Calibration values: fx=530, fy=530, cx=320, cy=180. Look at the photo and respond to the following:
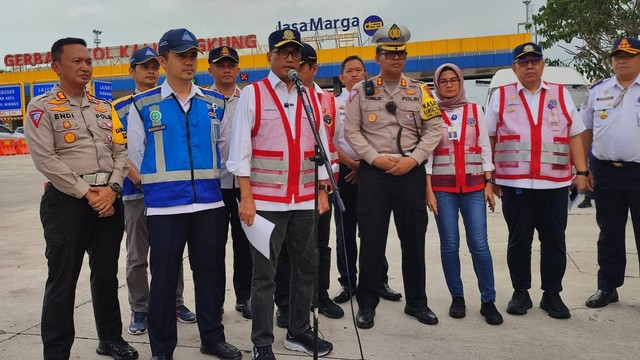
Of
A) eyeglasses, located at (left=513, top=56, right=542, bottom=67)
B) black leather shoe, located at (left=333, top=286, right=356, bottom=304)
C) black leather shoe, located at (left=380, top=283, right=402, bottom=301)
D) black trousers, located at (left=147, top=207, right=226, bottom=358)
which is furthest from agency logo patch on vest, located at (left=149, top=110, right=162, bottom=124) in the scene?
eyeglasses, located at (left=513, top=56, right=542, bottom=67)

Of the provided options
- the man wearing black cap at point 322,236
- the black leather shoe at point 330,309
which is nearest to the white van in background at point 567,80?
the man wearing black cap at point 322,236

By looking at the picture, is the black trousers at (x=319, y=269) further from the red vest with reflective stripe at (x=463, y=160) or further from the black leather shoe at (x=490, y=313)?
the black leather shoe at (x=490, y=313)

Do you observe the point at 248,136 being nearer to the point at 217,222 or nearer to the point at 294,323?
the point at 217,222

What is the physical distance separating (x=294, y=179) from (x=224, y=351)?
3.79ft

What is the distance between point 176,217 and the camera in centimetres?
314

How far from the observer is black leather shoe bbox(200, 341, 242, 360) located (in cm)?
328

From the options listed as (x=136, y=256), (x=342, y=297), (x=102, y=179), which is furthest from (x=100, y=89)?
(x=102, y=179)

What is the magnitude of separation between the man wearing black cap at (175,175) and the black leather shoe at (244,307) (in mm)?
748

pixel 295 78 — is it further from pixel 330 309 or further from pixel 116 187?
pixel 330 309

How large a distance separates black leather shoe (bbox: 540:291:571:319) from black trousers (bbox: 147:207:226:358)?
2.44m

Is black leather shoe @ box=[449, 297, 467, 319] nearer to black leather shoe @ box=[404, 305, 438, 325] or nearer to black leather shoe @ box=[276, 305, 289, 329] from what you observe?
black leather shoe @ box=[404, 305, 438, 325]

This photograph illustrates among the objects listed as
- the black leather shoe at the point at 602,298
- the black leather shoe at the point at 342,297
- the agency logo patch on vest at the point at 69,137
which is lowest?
the black leather shoe at the point at 602,298

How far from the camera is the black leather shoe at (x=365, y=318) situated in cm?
380

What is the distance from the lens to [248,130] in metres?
3.15
